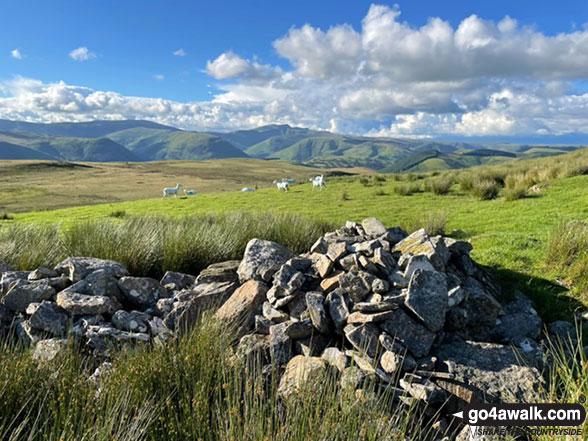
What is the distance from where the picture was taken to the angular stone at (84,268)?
6961 millimetres

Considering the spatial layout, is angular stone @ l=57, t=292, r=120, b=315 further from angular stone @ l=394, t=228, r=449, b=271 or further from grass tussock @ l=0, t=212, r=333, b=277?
angular stone @ l=394, t=228, r=449, b=271

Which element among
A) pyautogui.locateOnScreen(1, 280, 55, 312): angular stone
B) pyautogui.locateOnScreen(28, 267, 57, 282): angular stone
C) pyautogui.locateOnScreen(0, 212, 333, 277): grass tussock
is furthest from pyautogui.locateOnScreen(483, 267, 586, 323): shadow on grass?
pyautogui.locateOnScreen(28, 267, 57, 282): angular stone

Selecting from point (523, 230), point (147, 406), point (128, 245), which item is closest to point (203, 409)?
point (147, 406)

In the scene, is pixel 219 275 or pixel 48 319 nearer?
pixel 48 319

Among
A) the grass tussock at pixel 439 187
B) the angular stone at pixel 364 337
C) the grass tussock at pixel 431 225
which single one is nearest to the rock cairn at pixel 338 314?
the angular stone at pixel 364 337

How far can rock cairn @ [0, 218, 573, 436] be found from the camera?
4.83m

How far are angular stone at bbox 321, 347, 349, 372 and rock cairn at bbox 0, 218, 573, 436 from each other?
0.02 metres

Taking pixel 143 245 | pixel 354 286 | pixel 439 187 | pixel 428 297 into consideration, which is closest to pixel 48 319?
pixel 143 245

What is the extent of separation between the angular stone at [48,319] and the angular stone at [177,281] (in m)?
1.88

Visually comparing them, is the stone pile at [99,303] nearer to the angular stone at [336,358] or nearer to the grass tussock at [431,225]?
the angular stone at [336,358]

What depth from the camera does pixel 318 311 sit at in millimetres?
5516

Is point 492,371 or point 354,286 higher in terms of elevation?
point 354,286

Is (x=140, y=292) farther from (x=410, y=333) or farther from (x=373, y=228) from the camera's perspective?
(x=373, y=228)

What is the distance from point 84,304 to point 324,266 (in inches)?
166
